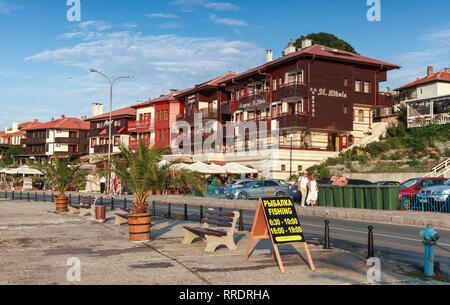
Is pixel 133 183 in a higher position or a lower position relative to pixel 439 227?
higher

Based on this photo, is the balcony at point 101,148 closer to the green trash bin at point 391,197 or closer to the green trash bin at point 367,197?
the green trash bin at point 367,197

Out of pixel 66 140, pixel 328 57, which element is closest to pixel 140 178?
pixel 328 57

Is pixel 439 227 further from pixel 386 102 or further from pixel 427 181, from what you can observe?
pixel 386 102

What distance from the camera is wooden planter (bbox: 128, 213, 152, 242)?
A: 12391mm

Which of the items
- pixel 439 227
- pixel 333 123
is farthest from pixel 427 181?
pixel 333 123

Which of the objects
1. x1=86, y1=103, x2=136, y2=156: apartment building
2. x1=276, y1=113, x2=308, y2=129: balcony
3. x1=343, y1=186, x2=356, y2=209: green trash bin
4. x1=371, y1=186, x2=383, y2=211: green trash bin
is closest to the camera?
x1=371, y1=186, x2=383, y2=211: green trash bin

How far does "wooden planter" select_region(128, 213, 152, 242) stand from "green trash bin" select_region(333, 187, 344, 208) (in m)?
14.6

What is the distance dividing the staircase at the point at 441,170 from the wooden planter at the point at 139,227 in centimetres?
2612

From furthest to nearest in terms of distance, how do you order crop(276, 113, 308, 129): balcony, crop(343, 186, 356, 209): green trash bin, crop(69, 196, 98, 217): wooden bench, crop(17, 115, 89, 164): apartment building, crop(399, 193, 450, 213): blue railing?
1. crop(17, 115, 89, 164): apartment building
2. crop(276, 113, 308, 129): balcony
3. crop(343, 186, 356, 209): green trash bin
4. crop(399, 193, 450, 213): blue railing
5. crop(69, 196, 98, 217): wooden bench

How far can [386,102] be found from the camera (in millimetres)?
51531

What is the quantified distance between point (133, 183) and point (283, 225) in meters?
5.93

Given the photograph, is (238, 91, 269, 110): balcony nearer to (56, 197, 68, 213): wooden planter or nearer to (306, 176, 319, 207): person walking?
(306, 176, 319, 207): person walking

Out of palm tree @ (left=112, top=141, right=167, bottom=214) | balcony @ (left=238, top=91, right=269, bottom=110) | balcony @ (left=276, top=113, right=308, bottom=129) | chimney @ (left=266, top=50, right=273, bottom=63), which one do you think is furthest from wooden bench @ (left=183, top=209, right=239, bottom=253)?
chimney @ (left=266, top=50, right=273, bottom=63)

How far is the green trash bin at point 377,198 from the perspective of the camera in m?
22.5
